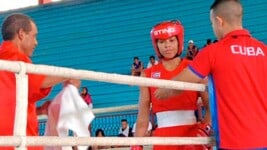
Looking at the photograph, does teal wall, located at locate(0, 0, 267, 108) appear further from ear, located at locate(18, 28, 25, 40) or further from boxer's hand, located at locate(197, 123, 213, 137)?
ear, located at locate(18, 28, 25, 40)

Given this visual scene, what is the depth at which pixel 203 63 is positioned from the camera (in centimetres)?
260

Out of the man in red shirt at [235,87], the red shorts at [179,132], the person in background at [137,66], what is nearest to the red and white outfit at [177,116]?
the red shorts at [179,132]

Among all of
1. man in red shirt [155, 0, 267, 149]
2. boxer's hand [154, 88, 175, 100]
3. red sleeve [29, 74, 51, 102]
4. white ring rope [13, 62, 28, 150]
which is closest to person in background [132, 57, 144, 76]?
boxer's hand [154, 88, 175, 100]

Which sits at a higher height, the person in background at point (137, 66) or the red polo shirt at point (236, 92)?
the person in background at point (137, 66)

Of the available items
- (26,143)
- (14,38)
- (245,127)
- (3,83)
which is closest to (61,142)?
(26,143)

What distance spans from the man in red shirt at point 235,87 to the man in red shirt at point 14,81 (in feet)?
2.24

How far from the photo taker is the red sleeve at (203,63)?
8.55ft

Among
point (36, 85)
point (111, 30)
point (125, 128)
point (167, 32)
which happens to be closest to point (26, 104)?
point (36, 85)

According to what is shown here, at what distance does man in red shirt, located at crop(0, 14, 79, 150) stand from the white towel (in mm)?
75

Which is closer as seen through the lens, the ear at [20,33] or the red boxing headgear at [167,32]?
the ear at [20,33]

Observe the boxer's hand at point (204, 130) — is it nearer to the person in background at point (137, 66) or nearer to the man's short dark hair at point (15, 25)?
the man's short dark hair at point (15, 25)

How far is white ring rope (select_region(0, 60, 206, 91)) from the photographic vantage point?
200cm

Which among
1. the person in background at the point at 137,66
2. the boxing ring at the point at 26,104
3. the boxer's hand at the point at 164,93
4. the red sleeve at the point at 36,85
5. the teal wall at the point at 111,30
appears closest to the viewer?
the boxing ring at the point at 26,104

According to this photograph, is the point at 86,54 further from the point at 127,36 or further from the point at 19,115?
the point at 19,115
